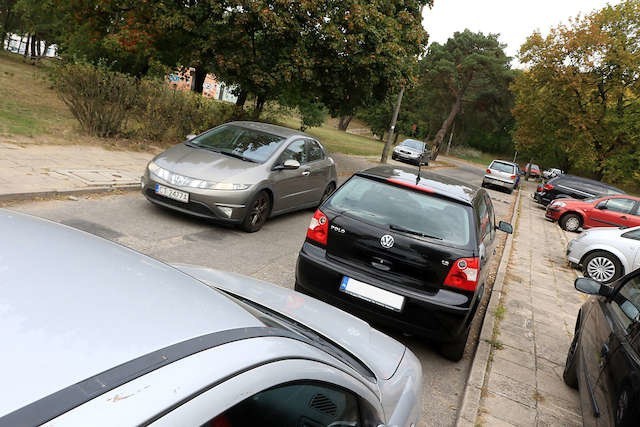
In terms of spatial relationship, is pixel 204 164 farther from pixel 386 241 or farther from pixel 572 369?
pixel 572 369

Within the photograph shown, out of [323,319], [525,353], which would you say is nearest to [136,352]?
[323,319]

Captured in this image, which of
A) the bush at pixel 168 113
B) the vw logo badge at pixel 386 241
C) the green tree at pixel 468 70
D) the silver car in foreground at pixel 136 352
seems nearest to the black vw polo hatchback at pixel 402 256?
the vw logo badge at pixel 386 241

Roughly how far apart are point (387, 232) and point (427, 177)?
120 centimetres

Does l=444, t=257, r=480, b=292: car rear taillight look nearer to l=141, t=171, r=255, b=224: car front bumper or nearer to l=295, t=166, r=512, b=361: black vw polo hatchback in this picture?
l=295, t=166, r=512, b=361: black vw polo hatchback

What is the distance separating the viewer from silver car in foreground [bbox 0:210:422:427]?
1004 mm

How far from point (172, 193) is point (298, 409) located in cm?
574

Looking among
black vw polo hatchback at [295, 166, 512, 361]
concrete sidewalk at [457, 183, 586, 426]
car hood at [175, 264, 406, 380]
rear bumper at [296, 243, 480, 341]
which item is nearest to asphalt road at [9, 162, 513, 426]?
concrete sidewalk at [457, 183, 586, 426]

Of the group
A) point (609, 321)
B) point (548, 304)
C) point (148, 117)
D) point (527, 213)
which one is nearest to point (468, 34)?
point (527, 213)

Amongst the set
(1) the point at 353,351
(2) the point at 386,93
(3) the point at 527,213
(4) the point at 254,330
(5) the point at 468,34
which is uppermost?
(5) the point at 468,34

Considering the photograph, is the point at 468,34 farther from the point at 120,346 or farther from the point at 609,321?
the point at 120,346

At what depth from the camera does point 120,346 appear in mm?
1169

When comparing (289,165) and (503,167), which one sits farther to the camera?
(503,167)

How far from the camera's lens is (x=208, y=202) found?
7.01 metres

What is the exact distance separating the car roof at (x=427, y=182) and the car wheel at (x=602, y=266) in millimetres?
5708
